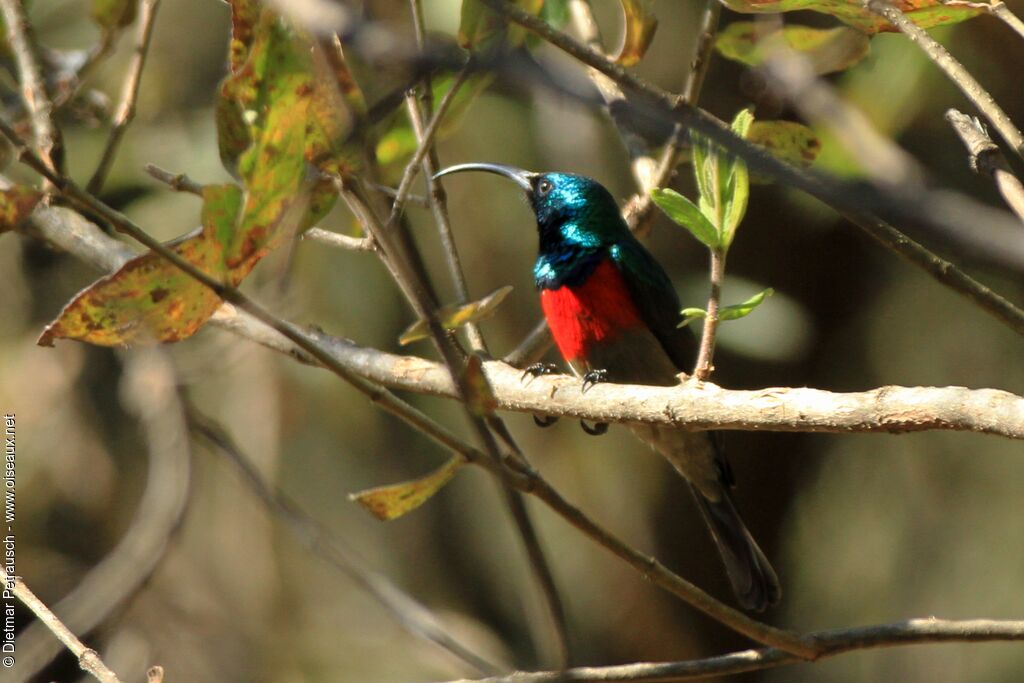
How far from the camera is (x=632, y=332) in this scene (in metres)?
4.14

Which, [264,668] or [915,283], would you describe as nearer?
[264,668]

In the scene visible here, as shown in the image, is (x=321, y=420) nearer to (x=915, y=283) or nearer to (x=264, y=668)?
(x=264, y=668)

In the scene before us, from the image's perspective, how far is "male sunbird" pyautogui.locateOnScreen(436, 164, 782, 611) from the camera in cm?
407

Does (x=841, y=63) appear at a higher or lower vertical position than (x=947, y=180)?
→ lower

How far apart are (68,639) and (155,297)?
0.66 meters

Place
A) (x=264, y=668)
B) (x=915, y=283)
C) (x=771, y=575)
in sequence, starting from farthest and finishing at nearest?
(x=915, y=283) < (x=264, y=668) < (x=771, y=575)

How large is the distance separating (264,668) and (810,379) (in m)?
3.29

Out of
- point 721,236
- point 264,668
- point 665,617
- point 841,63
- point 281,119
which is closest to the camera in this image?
point 281,119

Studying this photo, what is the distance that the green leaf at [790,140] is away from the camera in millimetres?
2670

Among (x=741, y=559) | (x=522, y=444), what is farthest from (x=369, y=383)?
(x=522, y=444)

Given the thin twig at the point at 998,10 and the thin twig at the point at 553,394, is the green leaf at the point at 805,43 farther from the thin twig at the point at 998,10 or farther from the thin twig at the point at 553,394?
the thin twig at the point at 553,394

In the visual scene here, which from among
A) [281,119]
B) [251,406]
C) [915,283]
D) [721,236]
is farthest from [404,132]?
[915,283]

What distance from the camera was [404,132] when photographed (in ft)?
9.31

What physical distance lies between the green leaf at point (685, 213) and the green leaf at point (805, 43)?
834 millimetres
